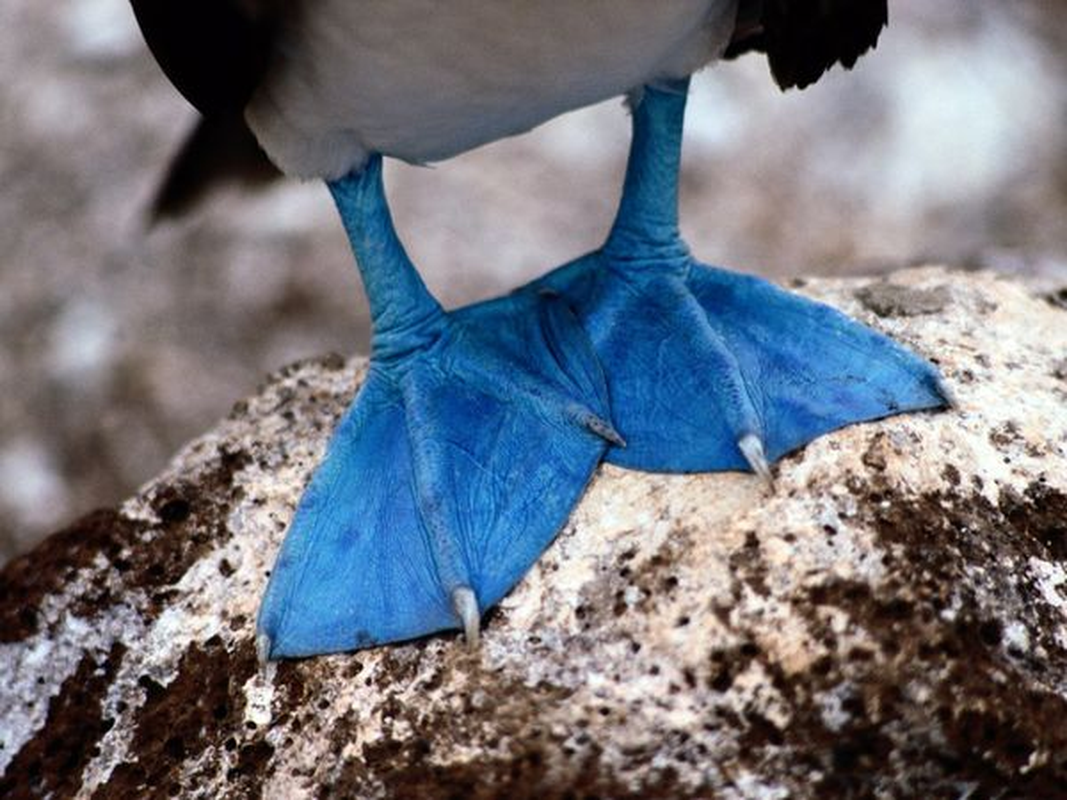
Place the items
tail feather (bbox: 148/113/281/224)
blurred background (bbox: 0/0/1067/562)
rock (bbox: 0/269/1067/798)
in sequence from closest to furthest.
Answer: rock (bbox: 0/269/1067/798), tail feather (bbox: 148/113/281/224), blurred background (bbox: 0/0/1067/562)

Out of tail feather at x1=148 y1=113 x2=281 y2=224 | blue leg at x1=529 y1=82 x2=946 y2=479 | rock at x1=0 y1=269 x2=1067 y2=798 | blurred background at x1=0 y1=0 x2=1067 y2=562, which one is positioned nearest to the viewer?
rock at x1=0 y1=269 x2=1067 y2=798

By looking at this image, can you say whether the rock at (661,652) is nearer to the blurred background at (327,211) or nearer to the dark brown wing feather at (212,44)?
the dark brown wing feather at (212,44)

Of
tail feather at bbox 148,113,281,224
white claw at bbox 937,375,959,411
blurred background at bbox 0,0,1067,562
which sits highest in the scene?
blurred background at bbox 0,0,1067,562

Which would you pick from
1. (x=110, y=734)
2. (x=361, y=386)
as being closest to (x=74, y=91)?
(x=361, y=386)

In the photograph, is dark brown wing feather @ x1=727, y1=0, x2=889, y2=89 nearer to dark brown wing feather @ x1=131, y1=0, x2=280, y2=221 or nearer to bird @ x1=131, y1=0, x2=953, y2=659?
bird @ x1=131, y1=0, x2=953, y2=659

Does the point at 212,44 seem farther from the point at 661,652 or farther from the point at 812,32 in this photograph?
the point at 661,652

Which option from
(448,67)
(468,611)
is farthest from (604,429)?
(448,67)

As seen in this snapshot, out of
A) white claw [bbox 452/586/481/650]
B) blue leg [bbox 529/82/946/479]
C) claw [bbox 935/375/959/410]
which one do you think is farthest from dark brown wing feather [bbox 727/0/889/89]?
white claw [bbox 452/586/481/650]

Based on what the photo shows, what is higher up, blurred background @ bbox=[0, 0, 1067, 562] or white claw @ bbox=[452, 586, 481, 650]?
blurred background @ bbox=[0, 0, 1067, 562]

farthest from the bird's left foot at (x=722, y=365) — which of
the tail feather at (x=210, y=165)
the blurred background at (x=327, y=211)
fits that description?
the blurred background at (x=327, y=211)
